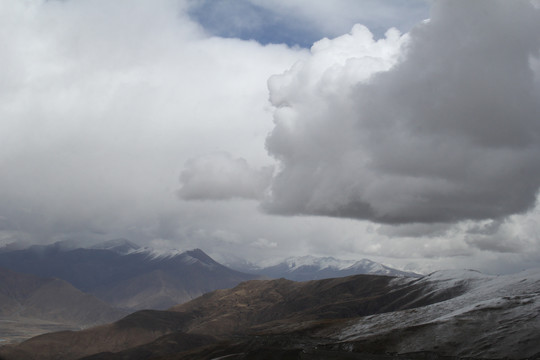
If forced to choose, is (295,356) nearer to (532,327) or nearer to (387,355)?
(387,355)

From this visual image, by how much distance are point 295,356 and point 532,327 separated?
9257 centimetres

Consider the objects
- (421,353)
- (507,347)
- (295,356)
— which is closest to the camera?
(507,347)

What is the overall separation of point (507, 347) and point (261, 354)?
96720mm

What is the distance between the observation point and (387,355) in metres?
177

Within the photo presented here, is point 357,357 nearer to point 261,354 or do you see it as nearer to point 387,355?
point 387,355

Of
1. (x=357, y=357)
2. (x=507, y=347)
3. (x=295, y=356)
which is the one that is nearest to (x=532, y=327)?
(x=507, y=347)

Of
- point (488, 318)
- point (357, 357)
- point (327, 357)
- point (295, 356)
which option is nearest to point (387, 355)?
point (357, 357)

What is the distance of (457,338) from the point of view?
582ft

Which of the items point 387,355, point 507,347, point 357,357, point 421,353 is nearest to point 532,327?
point 507,347

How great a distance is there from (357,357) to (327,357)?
1224cm

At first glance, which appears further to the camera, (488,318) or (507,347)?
(488,318)

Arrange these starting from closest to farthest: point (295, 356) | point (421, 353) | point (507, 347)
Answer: point (507, 347), point (421, 353), point (295, 356)

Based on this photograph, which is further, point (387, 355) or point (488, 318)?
point (488, 318)

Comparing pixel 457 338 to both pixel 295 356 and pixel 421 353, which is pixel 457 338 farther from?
pixel 295 356
